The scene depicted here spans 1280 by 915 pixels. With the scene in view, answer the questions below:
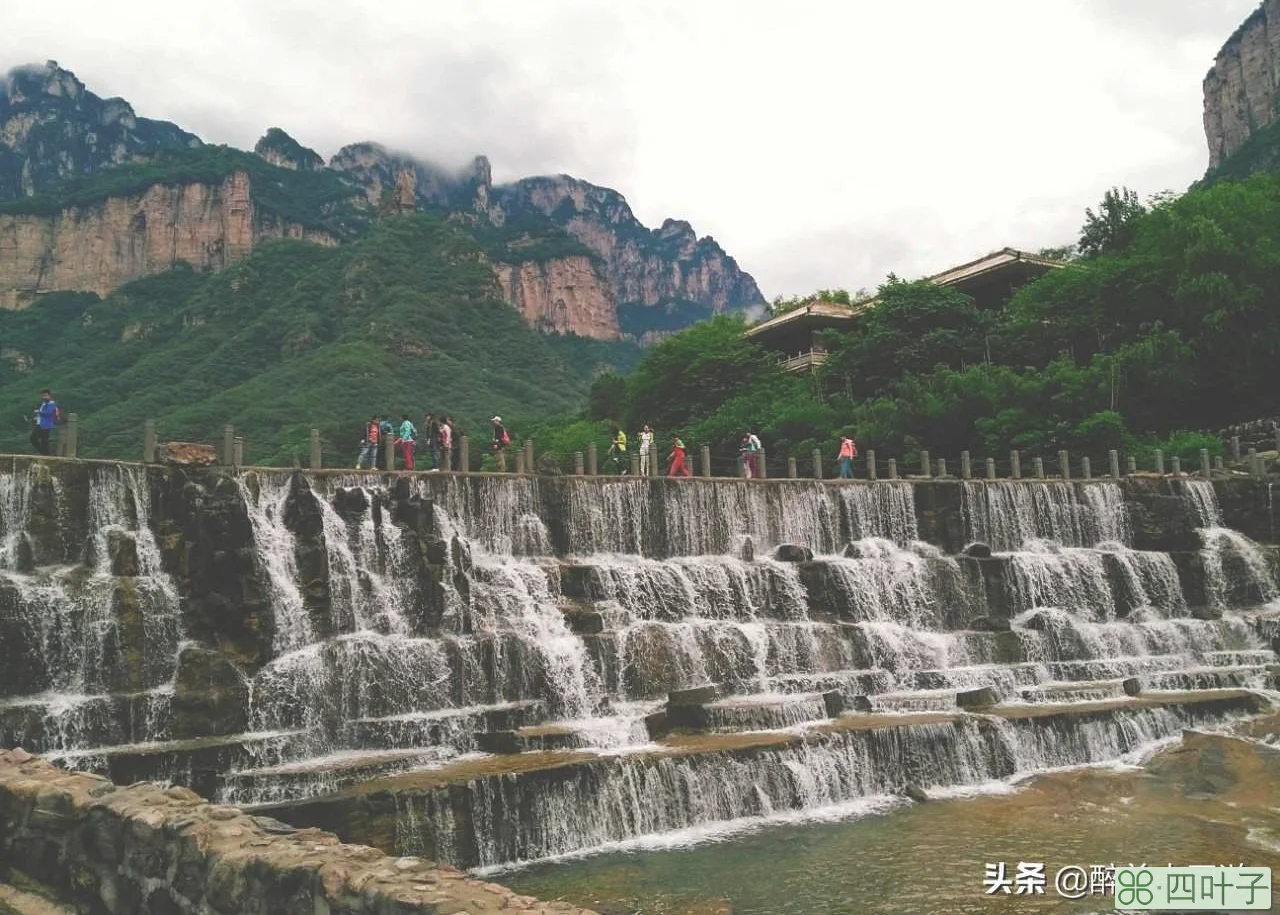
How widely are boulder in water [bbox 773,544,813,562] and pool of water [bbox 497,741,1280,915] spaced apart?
8108 millimetres

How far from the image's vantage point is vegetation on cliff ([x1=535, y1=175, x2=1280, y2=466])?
31266 mm

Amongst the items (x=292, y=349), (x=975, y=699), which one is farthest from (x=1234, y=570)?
(x=292, y=349)

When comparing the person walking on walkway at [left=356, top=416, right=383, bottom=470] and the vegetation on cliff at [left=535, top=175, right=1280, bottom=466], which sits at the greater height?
the vegetation on cliff at [left=535, top=175, right=1280, bottom=466]

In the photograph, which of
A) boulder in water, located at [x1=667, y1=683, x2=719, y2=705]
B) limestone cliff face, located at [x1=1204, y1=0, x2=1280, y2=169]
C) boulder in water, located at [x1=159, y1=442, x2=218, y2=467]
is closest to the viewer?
boulder in water, located at [x1=667, y1=683, x2=719, y2=705]

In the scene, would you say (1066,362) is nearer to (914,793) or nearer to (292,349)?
(914,793)

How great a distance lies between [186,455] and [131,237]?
11007 cm

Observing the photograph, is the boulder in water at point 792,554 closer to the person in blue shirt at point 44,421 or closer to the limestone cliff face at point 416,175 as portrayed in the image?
the person in blue shirt at point 44,421

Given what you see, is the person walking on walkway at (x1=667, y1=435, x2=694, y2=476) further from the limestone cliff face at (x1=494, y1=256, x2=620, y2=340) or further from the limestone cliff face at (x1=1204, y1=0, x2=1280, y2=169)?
the limestone cliff face at (x1=494, y1=256, x2=620, y2=340)

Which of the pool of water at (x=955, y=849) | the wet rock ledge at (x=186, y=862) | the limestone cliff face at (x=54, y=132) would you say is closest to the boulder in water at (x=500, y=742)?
the pool of water at (x=955, y=849)

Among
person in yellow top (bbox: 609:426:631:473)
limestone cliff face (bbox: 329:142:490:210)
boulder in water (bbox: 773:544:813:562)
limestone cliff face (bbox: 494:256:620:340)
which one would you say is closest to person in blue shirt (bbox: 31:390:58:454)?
person in yellow top (bbox: 609:426:631:473)

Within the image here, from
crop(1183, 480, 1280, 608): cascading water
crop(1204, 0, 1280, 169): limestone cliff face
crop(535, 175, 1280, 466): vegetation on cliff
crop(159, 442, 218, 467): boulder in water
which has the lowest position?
crop(1183, 480, 1280, 608): cascading water

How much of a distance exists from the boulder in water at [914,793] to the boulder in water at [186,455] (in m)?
12.2

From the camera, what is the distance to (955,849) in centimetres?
1023

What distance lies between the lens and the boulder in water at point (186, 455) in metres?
16.2
